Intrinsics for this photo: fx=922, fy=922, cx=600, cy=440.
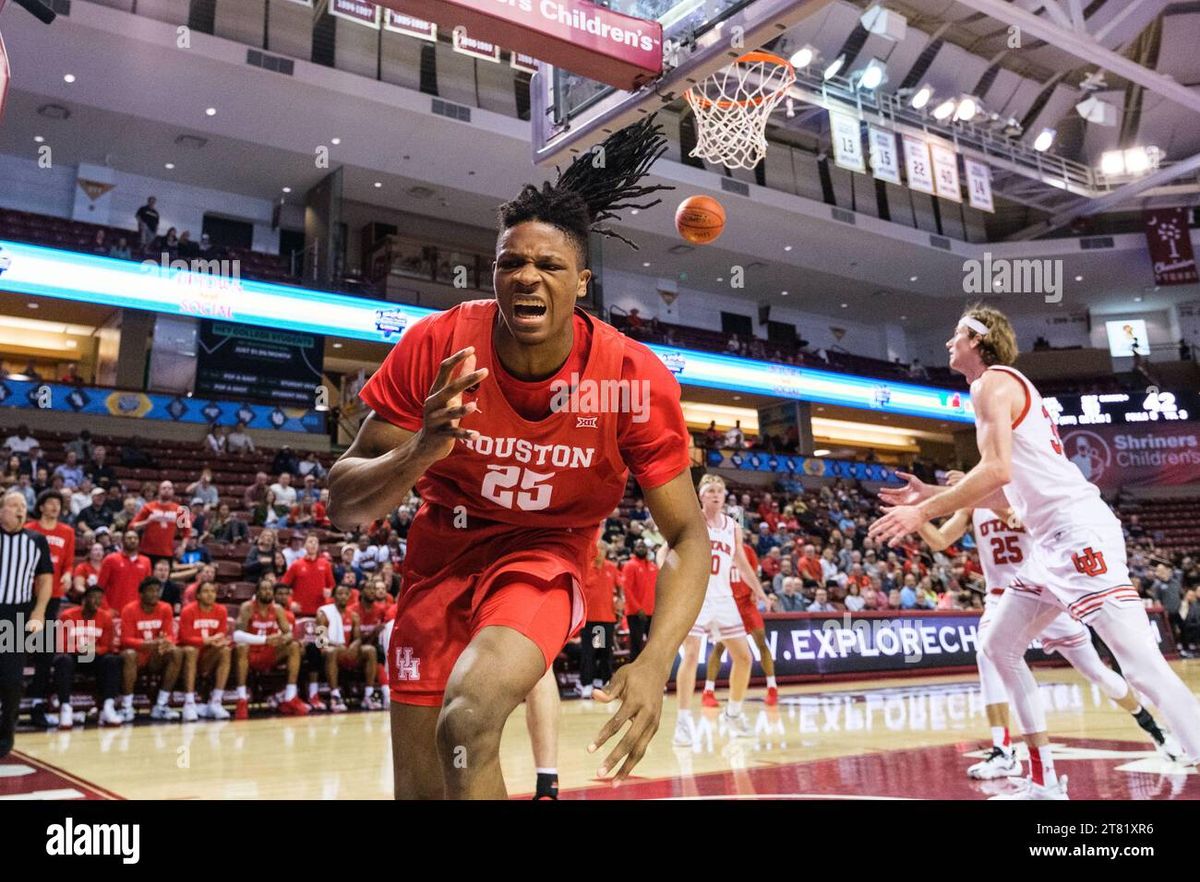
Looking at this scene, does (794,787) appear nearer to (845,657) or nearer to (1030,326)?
(845,657)

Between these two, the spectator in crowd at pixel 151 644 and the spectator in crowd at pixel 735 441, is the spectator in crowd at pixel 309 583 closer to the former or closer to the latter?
the spectator in crowd at pixel 151 644

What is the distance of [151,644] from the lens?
27.0 feet

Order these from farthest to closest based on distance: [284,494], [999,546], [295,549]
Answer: [284,494] → [295,549] → [999,546]

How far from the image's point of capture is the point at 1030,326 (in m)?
31.8

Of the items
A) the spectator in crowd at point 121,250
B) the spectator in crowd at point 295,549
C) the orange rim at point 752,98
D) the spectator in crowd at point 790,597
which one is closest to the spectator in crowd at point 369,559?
the spectator in crowd at point 295,549

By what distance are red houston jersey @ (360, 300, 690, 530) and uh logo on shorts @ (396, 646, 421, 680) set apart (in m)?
0.41

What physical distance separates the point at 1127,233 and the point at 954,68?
873 centimetres

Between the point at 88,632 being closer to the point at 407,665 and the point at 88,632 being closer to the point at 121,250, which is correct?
the point at 407,665

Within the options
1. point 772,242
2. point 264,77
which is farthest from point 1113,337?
point 264,77

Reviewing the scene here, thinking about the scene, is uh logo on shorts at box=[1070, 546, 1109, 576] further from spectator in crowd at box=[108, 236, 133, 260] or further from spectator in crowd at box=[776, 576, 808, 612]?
spectator in crowd at box=[108, 236, 133, 260]

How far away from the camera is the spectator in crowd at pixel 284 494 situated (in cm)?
1307

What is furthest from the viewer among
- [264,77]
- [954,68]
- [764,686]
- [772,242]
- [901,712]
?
[772,242]

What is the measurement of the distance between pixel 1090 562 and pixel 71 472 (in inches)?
499

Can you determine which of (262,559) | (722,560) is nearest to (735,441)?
(262,559)
